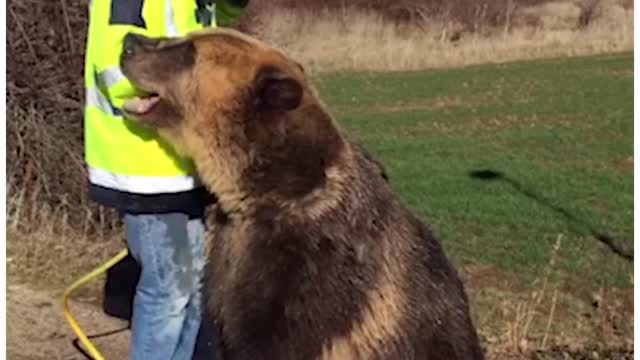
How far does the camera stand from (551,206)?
1480 centimetres

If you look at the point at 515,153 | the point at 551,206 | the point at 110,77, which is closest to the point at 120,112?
the point at 110,77

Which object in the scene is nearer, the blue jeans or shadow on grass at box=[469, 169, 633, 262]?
the blue jeans

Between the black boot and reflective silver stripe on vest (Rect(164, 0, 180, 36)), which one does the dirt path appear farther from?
reflective silver stripe on vest (Rect(164, 0, 180, 36))

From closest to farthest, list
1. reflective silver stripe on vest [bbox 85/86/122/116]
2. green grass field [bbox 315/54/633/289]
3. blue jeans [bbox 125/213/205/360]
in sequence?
reflective silver stripe on vest [bbox 85/86/122/116] → blue jeans [bbox 125/213/205/360] → green grass field [bbox 315/54/633/289]

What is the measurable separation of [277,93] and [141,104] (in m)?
0.57

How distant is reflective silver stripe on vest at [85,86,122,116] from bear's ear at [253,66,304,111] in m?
0.83

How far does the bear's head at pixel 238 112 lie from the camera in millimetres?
4078

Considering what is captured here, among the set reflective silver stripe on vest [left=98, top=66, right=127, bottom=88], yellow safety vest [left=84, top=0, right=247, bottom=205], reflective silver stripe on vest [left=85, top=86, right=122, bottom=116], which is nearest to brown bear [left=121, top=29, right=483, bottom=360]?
reflective silver stripe on vest [left=98, top=66, right=127, bottom=88]

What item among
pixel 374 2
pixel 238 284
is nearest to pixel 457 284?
pixel 238 284

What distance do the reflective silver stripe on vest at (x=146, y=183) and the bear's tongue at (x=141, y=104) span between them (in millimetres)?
440

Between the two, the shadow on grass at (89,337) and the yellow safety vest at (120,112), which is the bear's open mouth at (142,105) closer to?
the yellow safety vest at (120,112)

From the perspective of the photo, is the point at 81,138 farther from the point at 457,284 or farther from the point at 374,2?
the point at 374,2

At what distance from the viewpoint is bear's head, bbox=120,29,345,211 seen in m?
4.08

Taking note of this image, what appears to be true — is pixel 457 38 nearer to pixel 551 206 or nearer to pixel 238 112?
pixel 551 206
